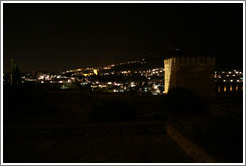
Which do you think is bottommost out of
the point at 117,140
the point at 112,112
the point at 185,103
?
the point at 117,140

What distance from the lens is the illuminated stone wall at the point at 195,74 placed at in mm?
9680

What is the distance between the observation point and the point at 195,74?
9742mm

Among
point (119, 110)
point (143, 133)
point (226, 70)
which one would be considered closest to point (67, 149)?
point (143, 133)

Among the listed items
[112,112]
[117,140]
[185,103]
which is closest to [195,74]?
[185,103]

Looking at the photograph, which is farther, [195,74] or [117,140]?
[195,74]

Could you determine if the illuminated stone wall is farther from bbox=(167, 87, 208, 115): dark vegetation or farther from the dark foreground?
the dark foreground

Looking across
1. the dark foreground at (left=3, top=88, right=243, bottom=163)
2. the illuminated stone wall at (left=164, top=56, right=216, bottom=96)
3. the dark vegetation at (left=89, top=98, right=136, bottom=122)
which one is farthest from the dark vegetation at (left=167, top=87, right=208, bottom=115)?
the dark vegetation at (left=89, top=98, right=136, bottom=122)

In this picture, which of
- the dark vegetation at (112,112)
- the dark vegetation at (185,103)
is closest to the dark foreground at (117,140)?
the dark vegetation at (112,112)

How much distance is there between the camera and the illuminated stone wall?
9.68 metres

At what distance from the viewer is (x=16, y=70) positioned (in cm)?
1748

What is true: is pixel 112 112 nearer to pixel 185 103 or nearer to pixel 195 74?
pixel 185 103

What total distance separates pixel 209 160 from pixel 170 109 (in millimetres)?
5198

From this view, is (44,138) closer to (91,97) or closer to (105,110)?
(105,110)

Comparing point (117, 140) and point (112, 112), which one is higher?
point (112, 112)
